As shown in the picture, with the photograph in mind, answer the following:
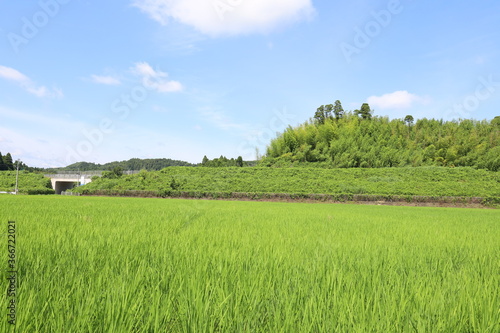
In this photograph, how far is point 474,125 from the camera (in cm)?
4003

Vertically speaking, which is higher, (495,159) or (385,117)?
(385,117)

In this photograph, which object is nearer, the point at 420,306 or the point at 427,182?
the point at 420,306

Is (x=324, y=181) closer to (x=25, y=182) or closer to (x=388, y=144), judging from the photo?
(x=388, y=144)

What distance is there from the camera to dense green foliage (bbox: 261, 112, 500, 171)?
112 feet

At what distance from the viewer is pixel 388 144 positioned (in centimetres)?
3731

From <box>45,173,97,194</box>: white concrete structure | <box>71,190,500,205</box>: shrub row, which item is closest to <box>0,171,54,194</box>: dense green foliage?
<box>45,173,97,194</box>: white concrete structure

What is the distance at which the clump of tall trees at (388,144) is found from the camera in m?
34.0

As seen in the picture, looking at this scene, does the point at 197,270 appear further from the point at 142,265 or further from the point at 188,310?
the point at 188,310

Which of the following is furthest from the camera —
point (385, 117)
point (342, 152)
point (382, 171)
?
point (385, 117)

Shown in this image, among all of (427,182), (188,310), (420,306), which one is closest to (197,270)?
(188,310)

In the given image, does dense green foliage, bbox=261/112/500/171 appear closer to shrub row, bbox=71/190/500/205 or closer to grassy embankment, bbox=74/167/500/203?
grassy embankment, bbox=74/167/500/203

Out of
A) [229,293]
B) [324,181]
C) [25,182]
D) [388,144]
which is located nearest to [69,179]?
[25,182]

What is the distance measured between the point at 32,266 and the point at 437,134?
4680 centimetres

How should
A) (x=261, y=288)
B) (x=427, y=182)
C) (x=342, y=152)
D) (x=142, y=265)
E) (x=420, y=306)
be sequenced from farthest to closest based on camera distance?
(x=342, y=152)
(x=427, y=182)
(x=142, y=265)
(x=261, y=288)
(x=420, y=306)
